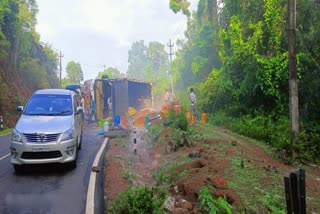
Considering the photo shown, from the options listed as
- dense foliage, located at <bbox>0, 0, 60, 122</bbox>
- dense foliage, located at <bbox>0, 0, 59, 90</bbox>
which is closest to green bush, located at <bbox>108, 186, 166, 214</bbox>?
dense foliage, located at <bbox>0, 0, 60, 122</bbox>

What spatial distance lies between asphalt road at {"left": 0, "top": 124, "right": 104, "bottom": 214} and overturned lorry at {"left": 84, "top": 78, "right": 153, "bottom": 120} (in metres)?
10.9

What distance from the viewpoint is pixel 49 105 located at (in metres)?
9.88

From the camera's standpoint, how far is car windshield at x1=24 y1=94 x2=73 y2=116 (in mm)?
9547

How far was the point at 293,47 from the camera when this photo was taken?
10992mm

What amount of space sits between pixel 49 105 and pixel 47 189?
3284 millimetres

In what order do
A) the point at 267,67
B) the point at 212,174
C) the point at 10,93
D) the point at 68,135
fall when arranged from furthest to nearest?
1. the point at 10,93
2. the point at 267,67
3. the point at 68,135
4. the point at 212,174

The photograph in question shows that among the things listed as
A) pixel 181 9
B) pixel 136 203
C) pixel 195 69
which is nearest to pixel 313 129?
pixel 136 203

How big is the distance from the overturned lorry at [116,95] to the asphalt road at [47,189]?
10920 mm

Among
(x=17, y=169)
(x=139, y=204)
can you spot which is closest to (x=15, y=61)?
(x=17, y=169)

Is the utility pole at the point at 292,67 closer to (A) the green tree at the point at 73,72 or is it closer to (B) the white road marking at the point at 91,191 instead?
(B) the white road marking at the point at 91,191

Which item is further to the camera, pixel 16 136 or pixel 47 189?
pixel 16 136

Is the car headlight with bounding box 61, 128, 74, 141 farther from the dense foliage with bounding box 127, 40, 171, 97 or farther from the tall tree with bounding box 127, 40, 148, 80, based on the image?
the tall tree with bounding box 127, 40, 148, 80

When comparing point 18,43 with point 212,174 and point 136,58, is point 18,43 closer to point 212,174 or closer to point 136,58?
point 212,174

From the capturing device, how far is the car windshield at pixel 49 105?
376 inches
